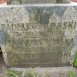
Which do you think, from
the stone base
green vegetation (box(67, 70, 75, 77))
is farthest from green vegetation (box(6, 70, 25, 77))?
green vegetation (box(67, 70, 75, 77))

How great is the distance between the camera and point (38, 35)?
230 cm

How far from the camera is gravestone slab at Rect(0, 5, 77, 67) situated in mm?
2123

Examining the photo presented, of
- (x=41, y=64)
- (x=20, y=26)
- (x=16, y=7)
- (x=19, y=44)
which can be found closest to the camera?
(x=16, y=7)

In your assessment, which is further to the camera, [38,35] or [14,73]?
[14,73]

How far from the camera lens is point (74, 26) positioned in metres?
2.25

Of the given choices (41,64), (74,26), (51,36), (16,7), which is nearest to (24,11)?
(16,7)

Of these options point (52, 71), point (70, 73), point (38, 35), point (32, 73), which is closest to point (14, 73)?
point (32, 73)

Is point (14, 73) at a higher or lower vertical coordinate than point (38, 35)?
lower

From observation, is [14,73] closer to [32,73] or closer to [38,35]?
[32,73]

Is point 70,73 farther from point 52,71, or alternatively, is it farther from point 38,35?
point 38,35

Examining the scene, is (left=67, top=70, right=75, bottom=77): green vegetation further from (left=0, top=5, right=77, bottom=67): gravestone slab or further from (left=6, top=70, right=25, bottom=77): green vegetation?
(left=6, top=70, right=25, bottom=77): green vegetation

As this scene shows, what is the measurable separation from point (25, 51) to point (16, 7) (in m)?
0.62

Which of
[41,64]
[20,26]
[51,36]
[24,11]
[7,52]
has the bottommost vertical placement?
[41,64]

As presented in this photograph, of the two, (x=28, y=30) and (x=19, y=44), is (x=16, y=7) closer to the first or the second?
(x=28, y=30)
